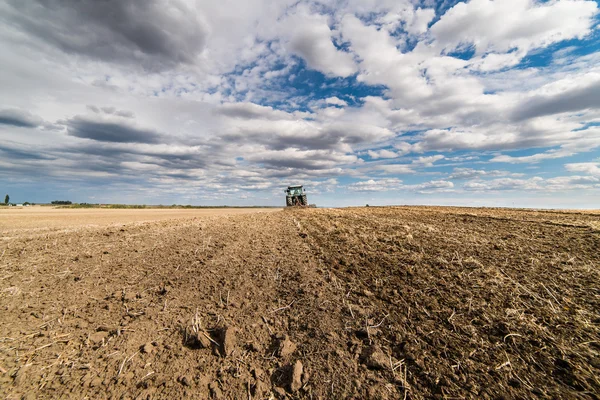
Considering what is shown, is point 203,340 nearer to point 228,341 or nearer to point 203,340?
point 203,340

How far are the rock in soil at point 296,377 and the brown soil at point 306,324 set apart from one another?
0.02m

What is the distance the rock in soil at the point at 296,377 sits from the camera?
10.1 feet

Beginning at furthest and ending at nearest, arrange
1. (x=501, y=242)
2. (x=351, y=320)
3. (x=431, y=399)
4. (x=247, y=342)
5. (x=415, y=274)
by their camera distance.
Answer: (x=501, y=242)
(x=415, y=274)
(x=351, y=320)
(x=247, y=342)
(x=431, y=399)

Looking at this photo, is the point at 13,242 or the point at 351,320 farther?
the point at 13,242

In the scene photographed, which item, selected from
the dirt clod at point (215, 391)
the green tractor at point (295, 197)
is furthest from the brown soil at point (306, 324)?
the green tractor at point (295, 197)

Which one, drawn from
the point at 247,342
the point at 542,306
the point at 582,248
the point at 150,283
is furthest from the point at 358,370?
the point at 582,248

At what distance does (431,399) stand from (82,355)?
448cm

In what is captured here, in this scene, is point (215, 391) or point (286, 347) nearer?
point (215, 391)

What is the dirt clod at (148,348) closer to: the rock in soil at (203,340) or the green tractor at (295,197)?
the rock in soil at (203,340)

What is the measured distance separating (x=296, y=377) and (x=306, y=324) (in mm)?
950

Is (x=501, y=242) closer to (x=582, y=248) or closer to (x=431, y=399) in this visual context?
(x=582, y=248)

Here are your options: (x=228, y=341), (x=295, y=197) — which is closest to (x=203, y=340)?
(x=228, y=341)

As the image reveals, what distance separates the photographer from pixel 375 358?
132 inches

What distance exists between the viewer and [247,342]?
3803mm
